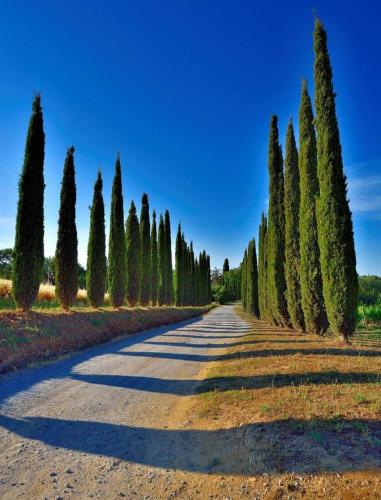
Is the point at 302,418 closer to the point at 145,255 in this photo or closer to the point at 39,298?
the point at 39,298

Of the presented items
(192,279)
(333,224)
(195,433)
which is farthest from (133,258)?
(192,279)

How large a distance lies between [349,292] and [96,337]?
30.8ft

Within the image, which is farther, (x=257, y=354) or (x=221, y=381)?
(x=257, y=354)

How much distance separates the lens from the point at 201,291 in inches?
2734

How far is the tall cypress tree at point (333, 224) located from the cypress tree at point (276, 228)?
7627 mm

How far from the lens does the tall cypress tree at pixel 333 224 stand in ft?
39.6

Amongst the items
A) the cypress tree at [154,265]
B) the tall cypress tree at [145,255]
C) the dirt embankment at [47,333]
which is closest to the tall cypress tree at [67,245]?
the dirt embankment at [47,333]

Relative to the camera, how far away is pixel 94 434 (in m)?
4.62

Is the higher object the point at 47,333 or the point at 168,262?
the point at 168,262

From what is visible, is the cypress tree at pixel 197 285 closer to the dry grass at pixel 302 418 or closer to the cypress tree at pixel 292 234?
the cypress tree at pixel 292 234

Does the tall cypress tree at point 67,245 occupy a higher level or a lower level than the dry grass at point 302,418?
higher

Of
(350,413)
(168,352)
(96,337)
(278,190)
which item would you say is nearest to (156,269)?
(278,190)

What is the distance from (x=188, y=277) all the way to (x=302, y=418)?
167ft

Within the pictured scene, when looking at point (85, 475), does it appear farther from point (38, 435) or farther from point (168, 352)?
point (168, 352)
